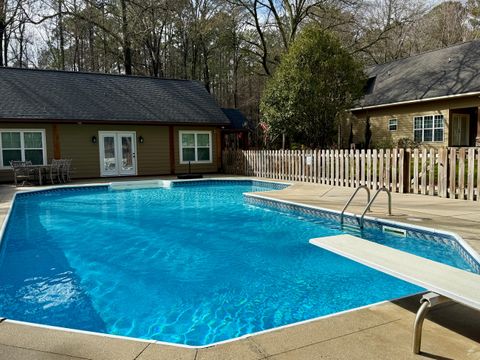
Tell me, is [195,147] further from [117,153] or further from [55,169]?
[55,169]

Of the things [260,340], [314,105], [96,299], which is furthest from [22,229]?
[314,105]

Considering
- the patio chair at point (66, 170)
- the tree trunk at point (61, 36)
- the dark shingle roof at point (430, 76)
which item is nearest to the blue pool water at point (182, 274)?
the patio chair at point (66, 170)

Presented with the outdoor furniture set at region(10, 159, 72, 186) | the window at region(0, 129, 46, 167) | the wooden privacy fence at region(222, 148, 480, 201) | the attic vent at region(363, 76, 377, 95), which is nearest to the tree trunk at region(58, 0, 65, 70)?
the window at region(0, 129, 46, 167)

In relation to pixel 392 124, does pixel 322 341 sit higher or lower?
lower

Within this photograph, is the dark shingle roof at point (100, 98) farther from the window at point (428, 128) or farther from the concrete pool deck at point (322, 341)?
the concrete pool deck at point (322, 341)

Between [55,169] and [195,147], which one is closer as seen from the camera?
[55,169]

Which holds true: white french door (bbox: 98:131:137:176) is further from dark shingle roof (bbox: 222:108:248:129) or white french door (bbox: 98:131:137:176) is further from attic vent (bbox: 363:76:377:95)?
attic vent (bbox: 363:76:377:95)

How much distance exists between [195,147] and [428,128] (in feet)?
34.7

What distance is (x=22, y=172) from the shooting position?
545 inches

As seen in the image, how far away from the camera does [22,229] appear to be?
770 cm

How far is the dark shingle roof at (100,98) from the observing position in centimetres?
1505

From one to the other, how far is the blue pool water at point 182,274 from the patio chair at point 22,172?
18.4 feet

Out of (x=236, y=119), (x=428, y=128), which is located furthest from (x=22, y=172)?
(x=428, y=128)

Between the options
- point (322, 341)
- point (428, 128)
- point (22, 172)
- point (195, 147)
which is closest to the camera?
point (322, 341)
